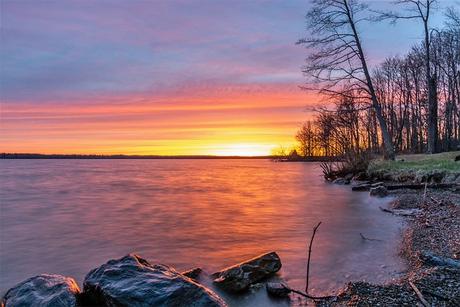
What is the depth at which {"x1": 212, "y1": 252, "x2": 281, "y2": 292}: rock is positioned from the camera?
718 centimetres

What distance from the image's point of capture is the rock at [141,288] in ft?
18.6

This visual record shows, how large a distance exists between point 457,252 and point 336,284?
2.51 meters

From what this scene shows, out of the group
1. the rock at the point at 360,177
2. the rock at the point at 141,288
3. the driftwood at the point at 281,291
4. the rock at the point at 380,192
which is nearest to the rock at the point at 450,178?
the rock at the point at 380,192

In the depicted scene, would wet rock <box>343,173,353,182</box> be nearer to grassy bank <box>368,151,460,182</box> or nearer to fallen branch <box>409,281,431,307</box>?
grassy bank <box>368,151,460,182</box>

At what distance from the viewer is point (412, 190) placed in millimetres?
18422

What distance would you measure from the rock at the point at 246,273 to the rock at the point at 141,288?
1.08 m

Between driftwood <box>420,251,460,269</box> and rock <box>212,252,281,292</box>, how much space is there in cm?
272

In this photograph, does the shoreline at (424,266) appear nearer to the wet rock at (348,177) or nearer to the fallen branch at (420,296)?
the fallen branch at (420,296)

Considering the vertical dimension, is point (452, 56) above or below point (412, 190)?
above

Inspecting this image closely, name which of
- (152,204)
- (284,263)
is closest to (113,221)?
(152,204)

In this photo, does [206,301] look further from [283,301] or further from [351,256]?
[351,256]

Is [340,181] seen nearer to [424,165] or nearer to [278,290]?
[424,165]

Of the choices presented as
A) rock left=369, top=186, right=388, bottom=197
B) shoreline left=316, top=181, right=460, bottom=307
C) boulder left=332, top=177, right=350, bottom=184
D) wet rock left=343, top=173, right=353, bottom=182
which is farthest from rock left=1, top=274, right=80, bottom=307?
wet rock left=343, top=173, right=353, bottom=182

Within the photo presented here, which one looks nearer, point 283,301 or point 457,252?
point 283,301
